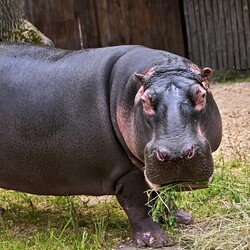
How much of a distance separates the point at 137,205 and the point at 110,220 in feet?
1.42

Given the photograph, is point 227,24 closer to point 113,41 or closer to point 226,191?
point 113,41

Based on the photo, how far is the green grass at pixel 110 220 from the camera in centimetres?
343

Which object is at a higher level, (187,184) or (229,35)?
(187,184)

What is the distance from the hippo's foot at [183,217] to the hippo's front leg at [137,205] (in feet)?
0.77

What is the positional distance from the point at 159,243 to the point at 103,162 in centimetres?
50

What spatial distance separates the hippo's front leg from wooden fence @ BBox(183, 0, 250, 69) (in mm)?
7096

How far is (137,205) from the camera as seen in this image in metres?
3.69

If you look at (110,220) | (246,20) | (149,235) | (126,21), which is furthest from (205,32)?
(149,235)

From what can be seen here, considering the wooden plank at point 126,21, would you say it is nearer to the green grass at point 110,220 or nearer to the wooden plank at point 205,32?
the wooden plank at point 205,32

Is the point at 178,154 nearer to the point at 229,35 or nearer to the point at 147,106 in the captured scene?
the point at 147,106

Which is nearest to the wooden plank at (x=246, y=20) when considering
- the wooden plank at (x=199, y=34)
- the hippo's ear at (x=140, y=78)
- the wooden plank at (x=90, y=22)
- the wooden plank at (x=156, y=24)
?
the wooden plank at (x=199, y=34)

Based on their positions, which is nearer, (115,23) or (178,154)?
(178,154)

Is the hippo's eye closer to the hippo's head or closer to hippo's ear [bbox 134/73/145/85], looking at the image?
the hippo's head

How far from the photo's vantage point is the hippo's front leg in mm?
3656
